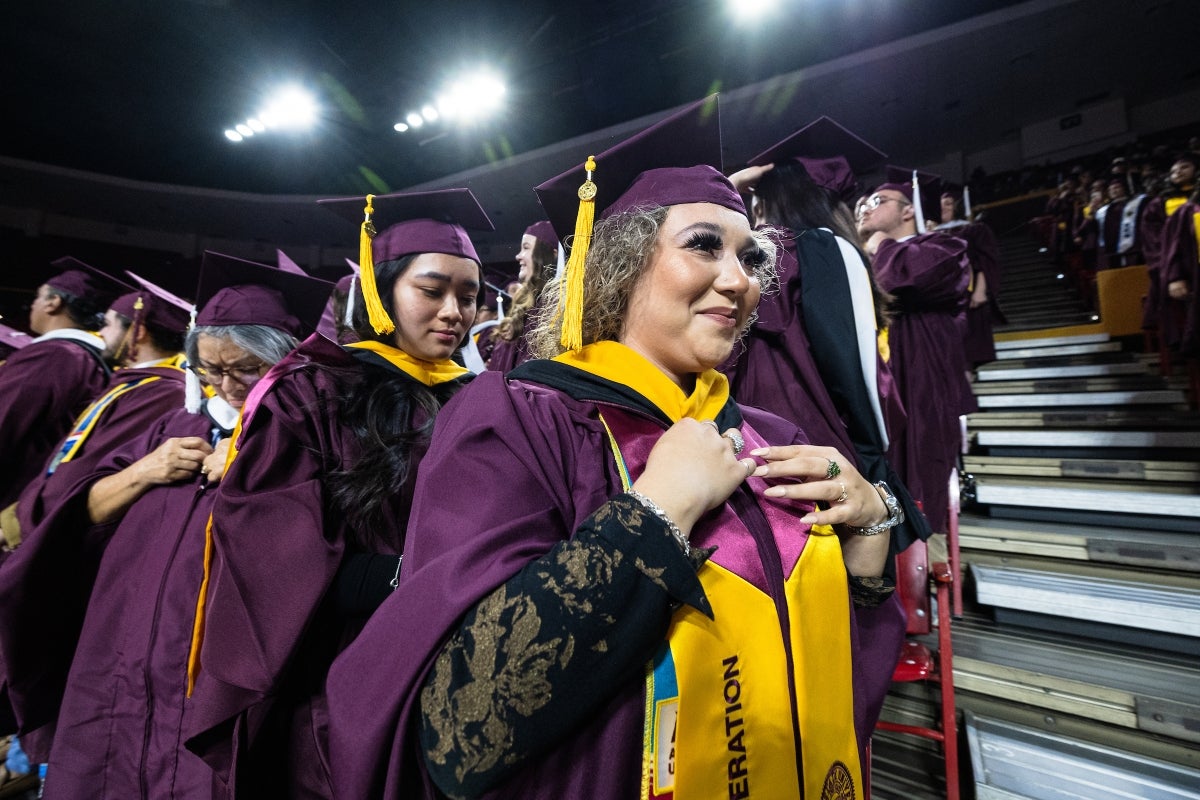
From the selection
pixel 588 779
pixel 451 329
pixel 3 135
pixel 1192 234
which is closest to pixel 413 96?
pixel 3 135

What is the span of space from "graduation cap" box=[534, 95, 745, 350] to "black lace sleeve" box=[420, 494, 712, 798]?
48 centimetres

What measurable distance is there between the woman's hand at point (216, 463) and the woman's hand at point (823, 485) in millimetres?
1461

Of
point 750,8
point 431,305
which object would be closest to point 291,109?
point 750,8

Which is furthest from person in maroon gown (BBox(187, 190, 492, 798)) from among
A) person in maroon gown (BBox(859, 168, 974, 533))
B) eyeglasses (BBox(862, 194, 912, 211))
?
eyeglasses (BBox(862, 194, 912, 211))

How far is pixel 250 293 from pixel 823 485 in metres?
1.96

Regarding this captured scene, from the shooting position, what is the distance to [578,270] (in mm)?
1017

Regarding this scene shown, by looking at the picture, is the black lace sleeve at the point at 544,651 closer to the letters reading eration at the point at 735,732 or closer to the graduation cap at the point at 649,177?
the letters reading eration at the point at 735,732

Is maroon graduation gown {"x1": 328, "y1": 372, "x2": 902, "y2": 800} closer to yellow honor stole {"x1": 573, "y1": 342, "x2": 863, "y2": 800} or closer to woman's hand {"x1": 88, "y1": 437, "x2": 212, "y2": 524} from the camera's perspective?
yellow honor stole {"x1": 573, "y1": 342, "x2": 863, "y2": 800}

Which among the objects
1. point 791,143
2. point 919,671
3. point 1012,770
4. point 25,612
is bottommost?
point 1012,770

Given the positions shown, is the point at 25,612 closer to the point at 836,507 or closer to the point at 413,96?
the point at 836,507

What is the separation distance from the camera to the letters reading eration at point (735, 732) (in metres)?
0.71

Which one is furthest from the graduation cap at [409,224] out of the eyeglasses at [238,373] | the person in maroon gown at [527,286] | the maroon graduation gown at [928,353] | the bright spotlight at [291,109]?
the bright spotlight at [291,109]

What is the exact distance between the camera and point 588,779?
662 millimetres

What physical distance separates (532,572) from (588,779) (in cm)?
29
